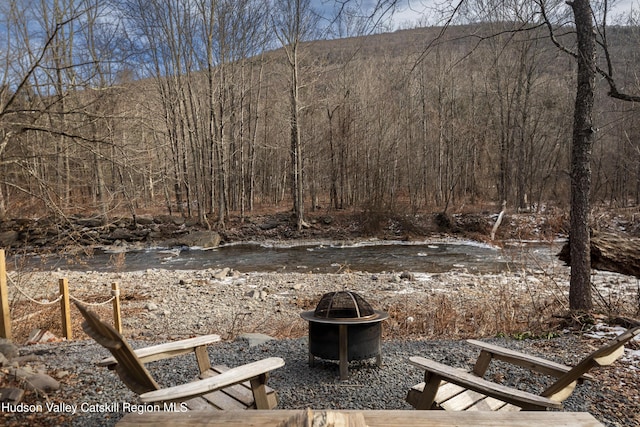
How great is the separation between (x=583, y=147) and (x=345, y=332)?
4046 millimetres

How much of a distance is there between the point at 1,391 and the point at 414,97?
30.7 meters

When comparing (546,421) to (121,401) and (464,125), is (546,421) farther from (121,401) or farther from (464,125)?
(464,125)

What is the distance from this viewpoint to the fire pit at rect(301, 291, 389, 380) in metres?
4.21

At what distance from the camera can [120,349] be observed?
2.26 metres

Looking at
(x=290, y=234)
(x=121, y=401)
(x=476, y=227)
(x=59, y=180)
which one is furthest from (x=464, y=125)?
(x=121, y=401)

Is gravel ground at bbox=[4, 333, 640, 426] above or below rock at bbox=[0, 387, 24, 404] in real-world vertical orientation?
below

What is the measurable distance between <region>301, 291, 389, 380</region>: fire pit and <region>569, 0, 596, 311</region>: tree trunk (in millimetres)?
3137

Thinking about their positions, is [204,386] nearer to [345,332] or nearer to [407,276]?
[345,332]

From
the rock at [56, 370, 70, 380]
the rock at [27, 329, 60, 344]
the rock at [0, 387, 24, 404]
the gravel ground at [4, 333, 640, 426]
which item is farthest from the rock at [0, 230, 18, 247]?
the rock at [0, 387, 24, 404]

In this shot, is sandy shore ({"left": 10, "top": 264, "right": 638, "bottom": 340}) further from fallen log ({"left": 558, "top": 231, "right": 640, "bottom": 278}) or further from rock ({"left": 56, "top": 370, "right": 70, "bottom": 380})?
rock ({"left": 56, "top": 370, "right": 70, "bottom": 380})

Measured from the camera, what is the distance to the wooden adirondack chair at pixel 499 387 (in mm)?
2477

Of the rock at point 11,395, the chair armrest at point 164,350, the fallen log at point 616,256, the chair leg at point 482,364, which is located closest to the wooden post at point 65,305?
the rock at point 11,395

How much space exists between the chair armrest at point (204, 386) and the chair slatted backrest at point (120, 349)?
0.21 meters

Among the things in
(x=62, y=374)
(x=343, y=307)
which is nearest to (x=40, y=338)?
(x=62, y=374)
